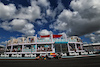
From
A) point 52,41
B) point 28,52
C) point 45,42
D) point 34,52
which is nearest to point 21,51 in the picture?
point 28,52

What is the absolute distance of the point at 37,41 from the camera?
26.1 m

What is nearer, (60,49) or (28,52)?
(28,52)

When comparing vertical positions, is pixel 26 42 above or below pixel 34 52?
above

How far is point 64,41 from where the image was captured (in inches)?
1039

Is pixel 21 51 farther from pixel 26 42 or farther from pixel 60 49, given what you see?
pixel 60 49

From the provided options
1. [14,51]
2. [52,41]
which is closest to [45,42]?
[52,41]

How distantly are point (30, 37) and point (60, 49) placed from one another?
13.0m

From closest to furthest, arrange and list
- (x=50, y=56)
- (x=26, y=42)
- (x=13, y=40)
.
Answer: (x=50, y=56) → (x=26, y=42) → (x=13, y=40)

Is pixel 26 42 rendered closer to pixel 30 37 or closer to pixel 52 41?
pixel 30 37

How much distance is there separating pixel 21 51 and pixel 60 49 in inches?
602

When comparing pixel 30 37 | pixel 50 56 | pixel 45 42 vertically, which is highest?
pixel 30 37

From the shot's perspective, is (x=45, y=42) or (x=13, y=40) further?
(x=13, y=40)

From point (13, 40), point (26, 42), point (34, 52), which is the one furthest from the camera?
point (13, 40)

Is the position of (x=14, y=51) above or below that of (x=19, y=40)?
below
